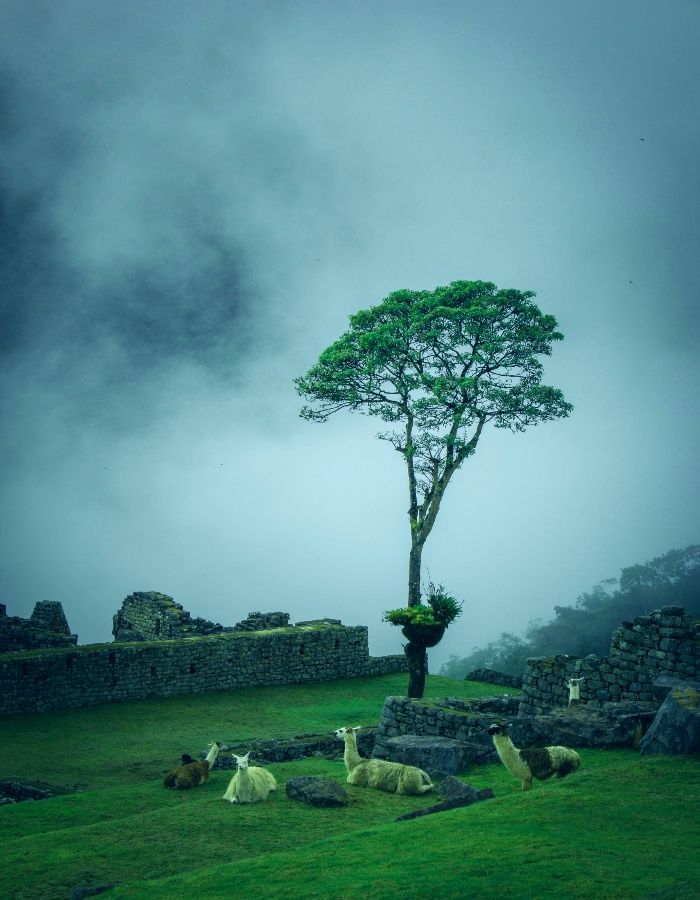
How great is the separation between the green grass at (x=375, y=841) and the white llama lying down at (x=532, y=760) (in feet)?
1.15

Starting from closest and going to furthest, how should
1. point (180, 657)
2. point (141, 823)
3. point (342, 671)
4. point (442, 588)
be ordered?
point (141, 823) < point (442, 588) < point (180, 657) < point (342, 671)

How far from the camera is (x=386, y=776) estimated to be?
44.9 feet

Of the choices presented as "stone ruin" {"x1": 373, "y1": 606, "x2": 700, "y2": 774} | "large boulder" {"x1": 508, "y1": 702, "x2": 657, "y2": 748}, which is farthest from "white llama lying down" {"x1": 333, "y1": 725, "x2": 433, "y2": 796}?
"large boulder" {"x1": 508, "y1": 702, "x2": 657, "y2": 748}

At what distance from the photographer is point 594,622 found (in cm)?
7362

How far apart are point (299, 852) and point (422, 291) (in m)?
26.7

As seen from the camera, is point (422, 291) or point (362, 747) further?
point (422, 291)

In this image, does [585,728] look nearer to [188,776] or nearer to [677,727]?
[677,727]

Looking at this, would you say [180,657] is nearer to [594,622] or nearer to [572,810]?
[572,810]

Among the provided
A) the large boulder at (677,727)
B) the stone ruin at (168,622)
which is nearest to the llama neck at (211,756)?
the large boulder at (677,727)

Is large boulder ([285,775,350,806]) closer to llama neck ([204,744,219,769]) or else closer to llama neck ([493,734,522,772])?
llama neck ([493,734,522,772])

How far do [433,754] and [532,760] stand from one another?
10.3 ft

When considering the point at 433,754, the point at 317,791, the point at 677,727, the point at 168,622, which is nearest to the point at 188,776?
the point at 317,791

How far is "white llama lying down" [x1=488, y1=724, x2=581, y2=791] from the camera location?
11.8 metres

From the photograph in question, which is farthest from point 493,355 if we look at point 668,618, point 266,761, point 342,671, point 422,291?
point 266,761
